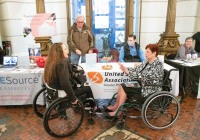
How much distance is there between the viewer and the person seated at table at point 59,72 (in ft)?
6.02

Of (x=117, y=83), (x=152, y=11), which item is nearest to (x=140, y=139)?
(x=117, y=83)

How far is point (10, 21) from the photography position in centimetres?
430

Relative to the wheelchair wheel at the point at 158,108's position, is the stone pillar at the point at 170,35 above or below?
above

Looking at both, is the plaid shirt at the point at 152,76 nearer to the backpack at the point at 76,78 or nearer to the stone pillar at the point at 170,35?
the backpack at the point at 76,78

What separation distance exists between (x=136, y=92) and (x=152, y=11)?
346 cm

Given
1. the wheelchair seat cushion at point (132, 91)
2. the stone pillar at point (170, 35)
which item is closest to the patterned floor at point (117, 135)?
the wheelchair seat cushion at point (132, 91)

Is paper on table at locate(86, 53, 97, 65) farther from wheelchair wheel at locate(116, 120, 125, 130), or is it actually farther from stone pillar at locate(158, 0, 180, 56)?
stone pillar at locate(158, 0, 180, 56)

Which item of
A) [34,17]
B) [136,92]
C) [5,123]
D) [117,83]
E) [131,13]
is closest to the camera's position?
[136,92]

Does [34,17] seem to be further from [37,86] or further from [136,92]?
[136,92]

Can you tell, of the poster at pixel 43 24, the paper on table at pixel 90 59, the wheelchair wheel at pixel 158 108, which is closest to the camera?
the wheelchair wheel at pixel 158 108

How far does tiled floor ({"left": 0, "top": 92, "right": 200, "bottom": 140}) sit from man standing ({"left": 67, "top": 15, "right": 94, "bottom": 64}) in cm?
130

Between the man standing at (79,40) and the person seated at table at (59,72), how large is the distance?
4.31 ft

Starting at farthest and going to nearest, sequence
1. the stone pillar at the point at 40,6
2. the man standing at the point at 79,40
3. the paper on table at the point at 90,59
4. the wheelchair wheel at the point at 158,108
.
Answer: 1. the stone pillar at the point at 40,6
2. the man standing at the point at 79,40
3. the paper on table at the point at 90,59
4. the wheelchair wheel at the point at 158,108

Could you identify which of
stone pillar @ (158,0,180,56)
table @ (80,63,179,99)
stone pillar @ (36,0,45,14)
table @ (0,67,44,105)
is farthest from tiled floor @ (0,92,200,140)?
stone pillar @ (36,0,45,14)
